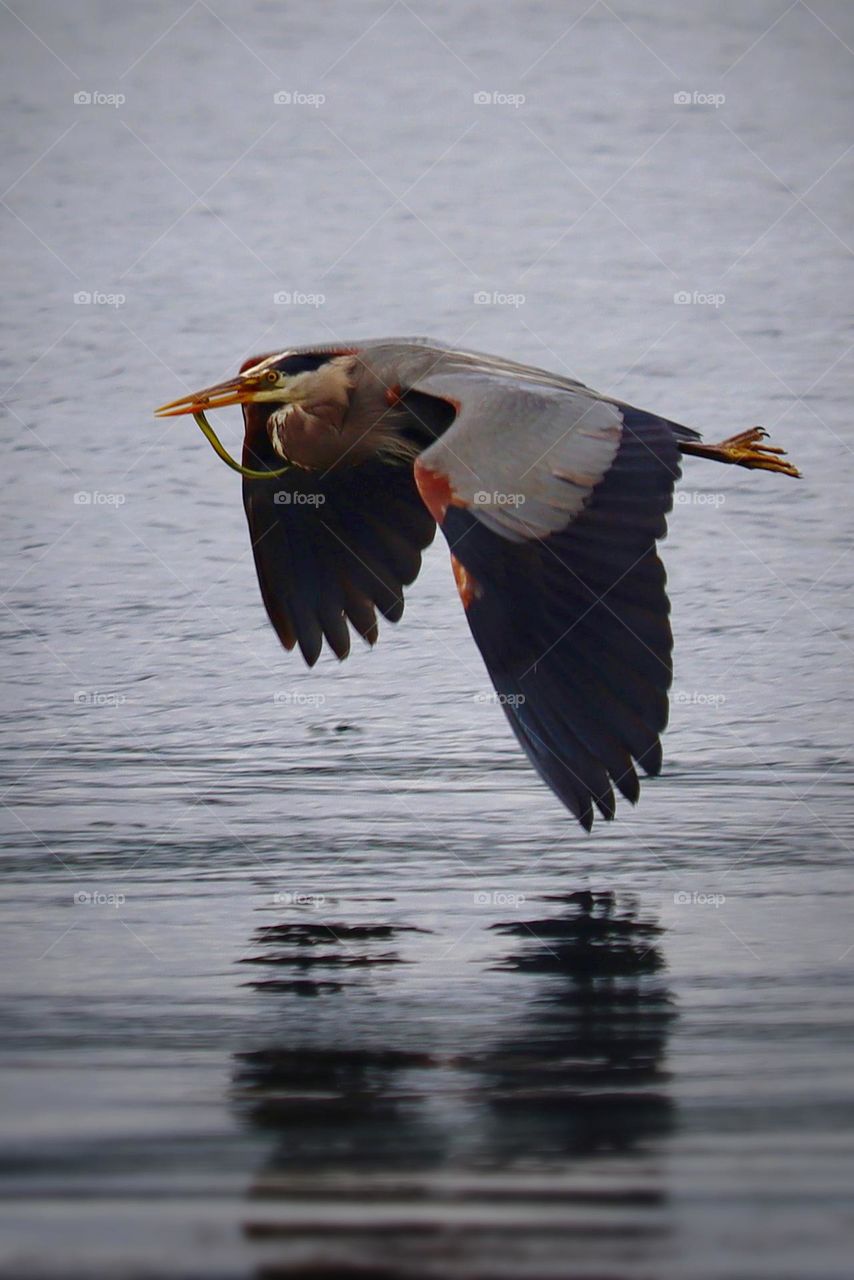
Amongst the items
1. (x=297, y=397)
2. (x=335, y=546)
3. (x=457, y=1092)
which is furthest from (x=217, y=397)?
(x=457, y=1092)

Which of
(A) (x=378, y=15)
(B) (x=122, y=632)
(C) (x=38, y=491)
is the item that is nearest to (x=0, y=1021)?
(B) (x=122, y=632)

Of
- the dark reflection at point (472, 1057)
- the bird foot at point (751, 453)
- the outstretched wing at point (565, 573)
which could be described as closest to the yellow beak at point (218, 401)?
the outstretched wing at point (565, 573)

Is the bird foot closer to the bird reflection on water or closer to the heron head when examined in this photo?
the heron head

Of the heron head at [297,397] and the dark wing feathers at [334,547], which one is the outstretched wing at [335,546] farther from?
the heron head at [297,397]

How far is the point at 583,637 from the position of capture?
5066 millimetres

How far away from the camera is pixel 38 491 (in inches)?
347

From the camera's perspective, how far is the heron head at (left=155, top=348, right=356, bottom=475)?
6.18m

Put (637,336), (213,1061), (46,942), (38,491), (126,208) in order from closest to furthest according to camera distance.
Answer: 1. (213,1061)
2. (46,942)
3. (38,491)
4. (637,336)
5. (126,208)

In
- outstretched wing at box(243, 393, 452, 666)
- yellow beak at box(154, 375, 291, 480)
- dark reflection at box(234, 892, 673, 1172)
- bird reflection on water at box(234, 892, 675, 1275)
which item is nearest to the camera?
bird reflection on water at box(234, 892, 675, 1275)

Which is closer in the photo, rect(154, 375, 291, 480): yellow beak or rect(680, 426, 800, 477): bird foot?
rect(154, 375, 291, 480): yellow beak

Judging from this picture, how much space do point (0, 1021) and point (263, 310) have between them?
6.88m

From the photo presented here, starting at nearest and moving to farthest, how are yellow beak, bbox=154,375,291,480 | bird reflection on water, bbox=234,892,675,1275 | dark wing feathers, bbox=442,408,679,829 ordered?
bird reflection on water, bbox=234,892,675,1275 < dark wing feathers, bbox=442,408,679,829 < yellow beak, bbox=154,375,291,480

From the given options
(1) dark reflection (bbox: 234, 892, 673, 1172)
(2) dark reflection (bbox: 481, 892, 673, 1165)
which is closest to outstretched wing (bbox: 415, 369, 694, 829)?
(2) dark reflection (bbox: 481, 892, 673, 1165)

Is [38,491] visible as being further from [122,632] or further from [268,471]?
[268,471]
